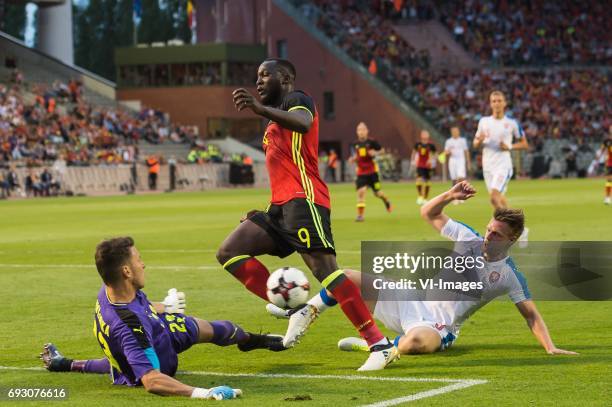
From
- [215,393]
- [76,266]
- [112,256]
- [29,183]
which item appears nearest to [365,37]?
[29,183]

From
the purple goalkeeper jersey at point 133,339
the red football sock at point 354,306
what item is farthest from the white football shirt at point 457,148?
the purple goalkeeper jersey at point 133,339

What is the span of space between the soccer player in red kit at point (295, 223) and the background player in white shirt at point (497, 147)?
13221 mm

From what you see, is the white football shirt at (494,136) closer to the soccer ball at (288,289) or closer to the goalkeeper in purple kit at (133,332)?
the soccer ball at (288,289)

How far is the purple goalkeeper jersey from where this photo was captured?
781 centimetres

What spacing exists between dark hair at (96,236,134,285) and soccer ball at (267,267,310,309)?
160 cm

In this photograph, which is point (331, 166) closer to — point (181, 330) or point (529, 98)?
point (529, 98)

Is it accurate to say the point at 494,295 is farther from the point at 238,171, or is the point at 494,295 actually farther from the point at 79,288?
the point at 238,171

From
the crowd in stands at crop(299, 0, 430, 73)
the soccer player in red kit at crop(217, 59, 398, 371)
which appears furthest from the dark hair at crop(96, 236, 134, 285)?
the crowd in stands at crop(299, 0, 430, 73)

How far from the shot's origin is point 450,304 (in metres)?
9.48

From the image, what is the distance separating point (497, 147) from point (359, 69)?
2020 inches

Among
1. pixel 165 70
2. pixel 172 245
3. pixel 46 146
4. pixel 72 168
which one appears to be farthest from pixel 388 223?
pixel 165 70

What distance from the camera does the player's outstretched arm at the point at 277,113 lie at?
8172 millimetres

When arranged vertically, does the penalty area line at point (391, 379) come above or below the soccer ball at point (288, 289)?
below

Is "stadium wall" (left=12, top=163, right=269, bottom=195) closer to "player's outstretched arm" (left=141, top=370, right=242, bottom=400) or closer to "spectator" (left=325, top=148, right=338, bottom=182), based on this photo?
"spectator" (left=325, top=148, right=338, bottom=182)
